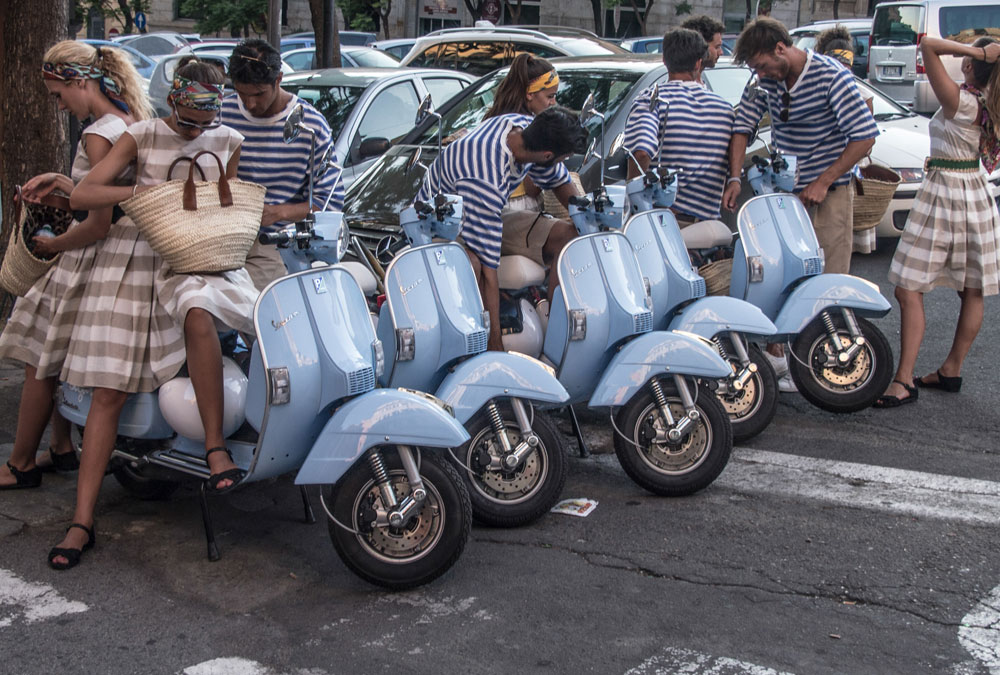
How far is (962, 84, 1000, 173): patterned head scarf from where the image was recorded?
258 inches

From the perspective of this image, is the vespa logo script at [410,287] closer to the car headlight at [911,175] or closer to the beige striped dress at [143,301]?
the beige striped dress at [143,301]

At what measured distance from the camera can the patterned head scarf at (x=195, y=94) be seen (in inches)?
173

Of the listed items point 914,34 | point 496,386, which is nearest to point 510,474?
point 496,386

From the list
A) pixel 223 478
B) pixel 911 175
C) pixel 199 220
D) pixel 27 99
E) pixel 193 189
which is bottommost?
pixel 223 478

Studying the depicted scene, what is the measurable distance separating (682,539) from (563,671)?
3.91 feet

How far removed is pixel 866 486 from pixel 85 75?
3622 millimetres

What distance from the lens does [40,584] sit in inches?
166

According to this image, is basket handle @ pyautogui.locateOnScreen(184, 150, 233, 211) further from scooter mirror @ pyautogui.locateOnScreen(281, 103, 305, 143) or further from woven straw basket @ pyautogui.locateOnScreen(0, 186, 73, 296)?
woven straw basket @ pyautogui.locateOnScreen(0, 186, 73, 296)

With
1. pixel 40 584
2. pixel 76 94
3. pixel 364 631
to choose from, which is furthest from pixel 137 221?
pixel 364 631

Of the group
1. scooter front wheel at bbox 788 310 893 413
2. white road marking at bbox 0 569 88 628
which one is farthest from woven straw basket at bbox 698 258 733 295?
white road marking at bbox 0 569 88 628

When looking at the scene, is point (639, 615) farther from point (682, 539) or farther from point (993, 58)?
point (993, 58)

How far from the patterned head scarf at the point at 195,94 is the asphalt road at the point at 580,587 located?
1.62 m

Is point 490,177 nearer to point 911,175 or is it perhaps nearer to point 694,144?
point 694,144

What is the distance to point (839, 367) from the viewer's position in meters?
6.15
